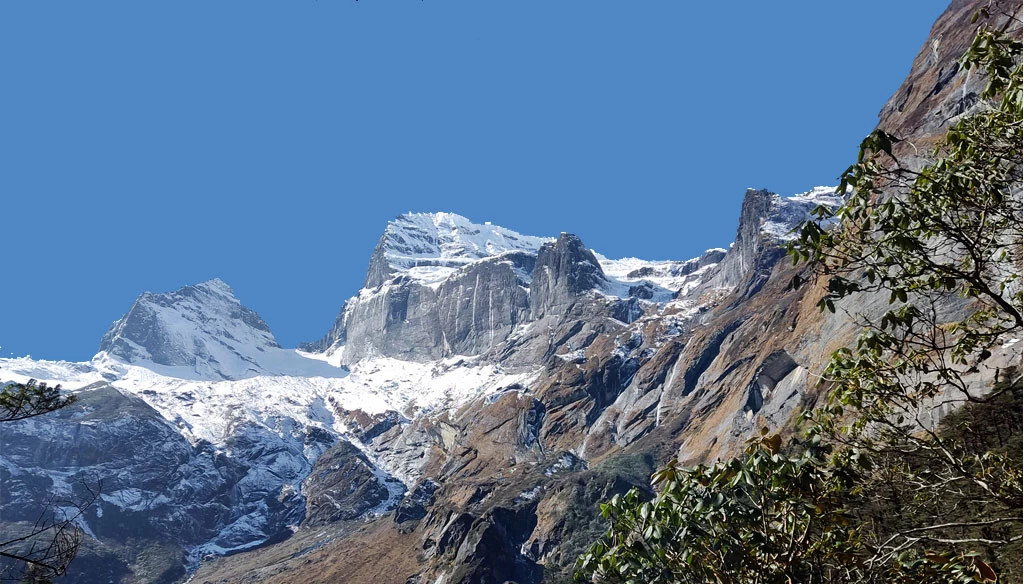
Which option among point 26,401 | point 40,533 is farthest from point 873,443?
point 26,401

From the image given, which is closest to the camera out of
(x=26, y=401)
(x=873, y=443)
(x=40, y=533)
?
(x=873, y=443)

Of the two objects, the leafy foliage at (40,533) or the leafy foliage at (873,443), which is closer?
the leafy foliage at (873,443)

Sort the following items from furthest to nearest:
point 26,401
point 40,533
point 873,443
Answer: point 26,401, point 40,533, point 873,443

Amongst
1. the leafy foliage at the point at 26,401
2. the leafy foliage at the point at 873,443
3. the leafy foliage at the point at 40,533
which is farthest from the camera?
the leafy foliage at the point at 26,401

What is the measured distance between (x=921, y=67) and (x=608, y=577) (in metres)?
208

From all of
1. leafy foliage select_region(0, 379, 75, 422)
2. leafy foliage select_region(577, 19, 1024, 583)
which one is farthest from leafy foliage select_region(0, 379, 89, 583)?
leafy foliage select_region(577, 19, 1024, 583)

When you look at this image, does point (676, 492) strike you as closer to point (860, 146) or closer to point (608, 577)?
point (608, 577)

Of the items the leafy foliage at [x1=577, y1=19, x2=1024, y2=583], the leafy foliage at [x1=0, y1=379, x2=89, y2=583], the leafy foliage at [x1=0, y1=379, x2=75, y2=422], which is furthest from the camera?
the leafy foliage at [x1=0, y1=379, x2=75, y2=422]

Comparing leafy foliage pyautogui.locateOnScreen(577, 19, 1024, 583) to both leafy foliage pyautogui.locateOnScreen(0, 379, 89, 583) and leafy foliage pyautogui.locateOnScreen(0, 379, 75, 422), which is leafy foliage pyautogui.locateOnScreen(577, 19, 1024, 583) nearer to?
leafy foliage pyautogui.locateOnScreen(0, 379, 89, 583)

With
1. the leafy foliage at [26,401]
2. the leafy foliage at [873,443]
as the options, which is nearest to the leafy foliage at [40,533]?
the leafy foliage at [26,401]

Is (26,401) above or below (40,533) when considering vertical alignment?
above

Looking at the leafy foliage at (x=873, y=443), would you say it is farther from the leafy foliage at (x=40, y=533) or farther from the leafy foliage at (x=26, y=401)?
the leafy foliage at (x=26, y=401)

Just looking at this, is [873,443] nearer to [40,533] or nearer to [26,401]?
[40,533]

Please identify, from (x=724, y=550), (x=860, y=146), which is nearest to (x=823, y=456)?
(x=724, y=550)
